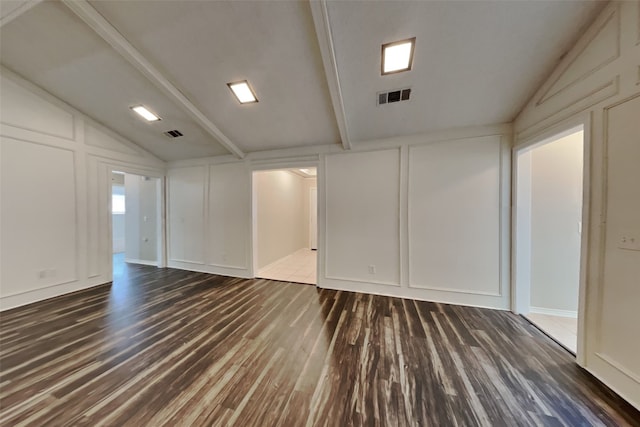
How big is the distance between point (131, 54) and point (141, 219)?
4.39 metres

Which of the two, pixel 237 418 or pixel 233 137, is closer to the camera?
pixel 237 418

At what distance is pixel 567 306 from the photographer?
2715mm

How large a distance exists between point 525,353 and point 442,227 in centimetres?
162

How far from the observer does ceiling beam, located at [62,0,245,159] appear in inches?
80.8

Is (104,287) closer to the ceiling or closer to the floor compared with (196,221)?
closer to the floor

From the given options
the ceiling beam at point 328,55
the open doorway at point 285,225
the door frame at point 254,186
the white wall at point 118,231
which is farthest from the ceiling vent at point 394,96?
the white wall at point 118,231

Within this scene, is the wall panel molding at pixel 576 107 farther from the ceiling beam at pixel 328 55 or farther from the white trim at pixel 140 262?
the white trim at pixel 140 262

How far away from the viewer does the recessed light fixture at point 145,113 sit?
3.33 m

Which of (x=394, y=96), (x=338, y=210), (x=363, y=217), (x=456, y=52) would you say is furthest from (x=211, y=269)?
(x=456, y=52)

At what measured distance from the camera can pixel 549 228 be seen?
9.06 feet

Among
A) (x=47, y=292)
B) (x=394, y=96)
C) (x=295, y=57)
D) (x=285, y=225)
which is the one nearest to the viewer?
(x=295, y=57)

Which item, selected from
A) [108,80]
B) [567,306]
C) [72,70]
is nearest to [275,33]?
[108,80]

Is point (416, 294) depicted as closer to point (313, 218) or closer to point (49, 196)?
point (313, 218)

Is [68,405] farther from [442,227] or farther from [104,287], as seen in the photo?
[442,227]
